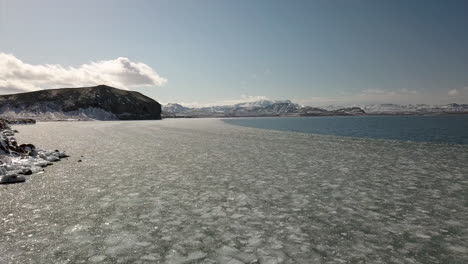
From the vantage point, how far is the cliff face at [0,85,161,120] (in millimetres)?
142125

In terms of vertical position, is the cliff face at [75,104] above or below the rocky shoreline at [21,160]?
above

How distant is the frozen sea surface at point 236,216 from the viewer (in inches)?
233

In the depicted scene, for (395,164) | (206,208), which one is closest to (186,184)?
(206,208)

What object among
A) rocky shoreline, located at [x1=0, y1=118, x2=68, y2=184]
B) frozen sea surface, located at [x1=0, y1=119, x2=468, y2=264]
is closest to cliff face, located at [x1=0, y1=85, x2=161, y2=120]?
rocky shoreline, located at [x1=0, y1=118, x2=68, y2=184]

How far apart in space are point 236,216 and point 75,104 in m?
162

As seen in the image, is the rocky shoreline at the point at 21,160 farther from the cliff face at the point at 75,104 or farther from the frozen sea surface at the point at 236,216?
the cliff face at the point at 75,104

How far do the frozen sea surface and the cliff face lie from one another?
147246mm

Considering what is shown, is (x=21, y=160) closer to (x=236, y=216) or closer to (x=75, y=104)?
(x=236, y=216)

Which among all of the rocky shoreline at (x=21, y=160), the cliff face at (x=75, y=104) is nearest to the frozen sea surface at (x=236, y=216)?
the rocky shoreline at (x=21, y=160)

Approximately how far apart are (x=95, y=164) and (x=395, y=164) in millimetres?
17141

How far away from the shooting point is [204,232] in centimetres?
704

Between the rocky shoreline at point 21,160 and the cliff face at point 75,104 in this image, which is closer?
the rocky shoreline at point 21,160

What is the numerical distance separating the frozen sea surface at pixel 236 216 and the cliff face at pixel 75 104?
147246 millimetres

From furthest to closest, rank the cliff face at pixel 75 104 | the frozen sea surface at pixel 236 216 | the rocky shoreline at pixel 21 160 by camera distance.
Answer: the cliff face at pixel 75 104 → the rocky shoreline at pixel 21 160 → the frozen sea surface at pixel 236 216
